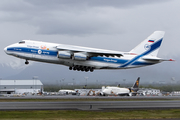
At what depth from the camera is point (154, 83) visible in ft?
316

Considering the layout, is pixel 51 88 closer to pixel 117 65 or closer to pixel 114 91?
pixel 114 91

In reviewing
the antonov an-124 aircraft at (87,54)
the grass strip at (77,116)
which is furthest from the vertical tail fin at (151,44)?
the grass strip at (77,116)

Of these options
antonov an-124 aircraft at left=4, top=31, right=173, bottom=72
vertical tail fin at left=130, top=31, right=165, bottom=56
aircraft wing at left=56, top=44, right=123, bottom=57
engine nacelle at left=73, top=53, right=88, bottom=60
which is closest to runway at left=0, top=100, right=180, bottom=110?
antonov an-124 aircraft at left=4, top=31, right=173, bottom=72

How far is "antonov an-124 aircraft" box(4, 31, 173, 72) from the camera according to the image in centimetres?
4003

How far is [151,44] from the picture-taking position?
4722 centimetres

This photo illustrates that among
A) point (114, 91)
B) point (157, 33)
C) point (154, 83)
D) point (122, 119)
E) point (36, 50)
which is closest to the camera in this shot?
point (122, 119)

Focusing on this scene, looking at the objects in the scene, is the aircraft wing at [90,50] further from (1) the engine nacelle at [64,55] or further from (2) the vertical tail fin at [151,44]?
(2) the vertical tail fin at [151,44]

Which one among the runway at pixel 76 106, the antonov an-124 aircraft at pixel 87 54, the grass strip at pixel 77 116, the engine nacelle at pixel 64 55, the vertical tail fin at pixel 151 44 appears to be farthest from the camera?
the vertical tail fin at pixel 151 44

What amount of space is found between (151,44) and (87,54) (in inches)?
477

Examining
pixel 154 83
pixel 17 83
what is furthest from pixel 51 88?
pixel 154 83

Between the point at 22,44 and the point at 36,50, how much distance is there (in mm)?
2323

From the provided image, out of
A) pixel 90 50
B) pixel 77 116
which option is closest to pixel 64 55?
pixel 90 50

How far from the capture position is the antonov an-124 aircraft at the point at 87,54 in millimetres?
40031

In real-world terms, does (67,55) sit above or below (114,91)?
above
